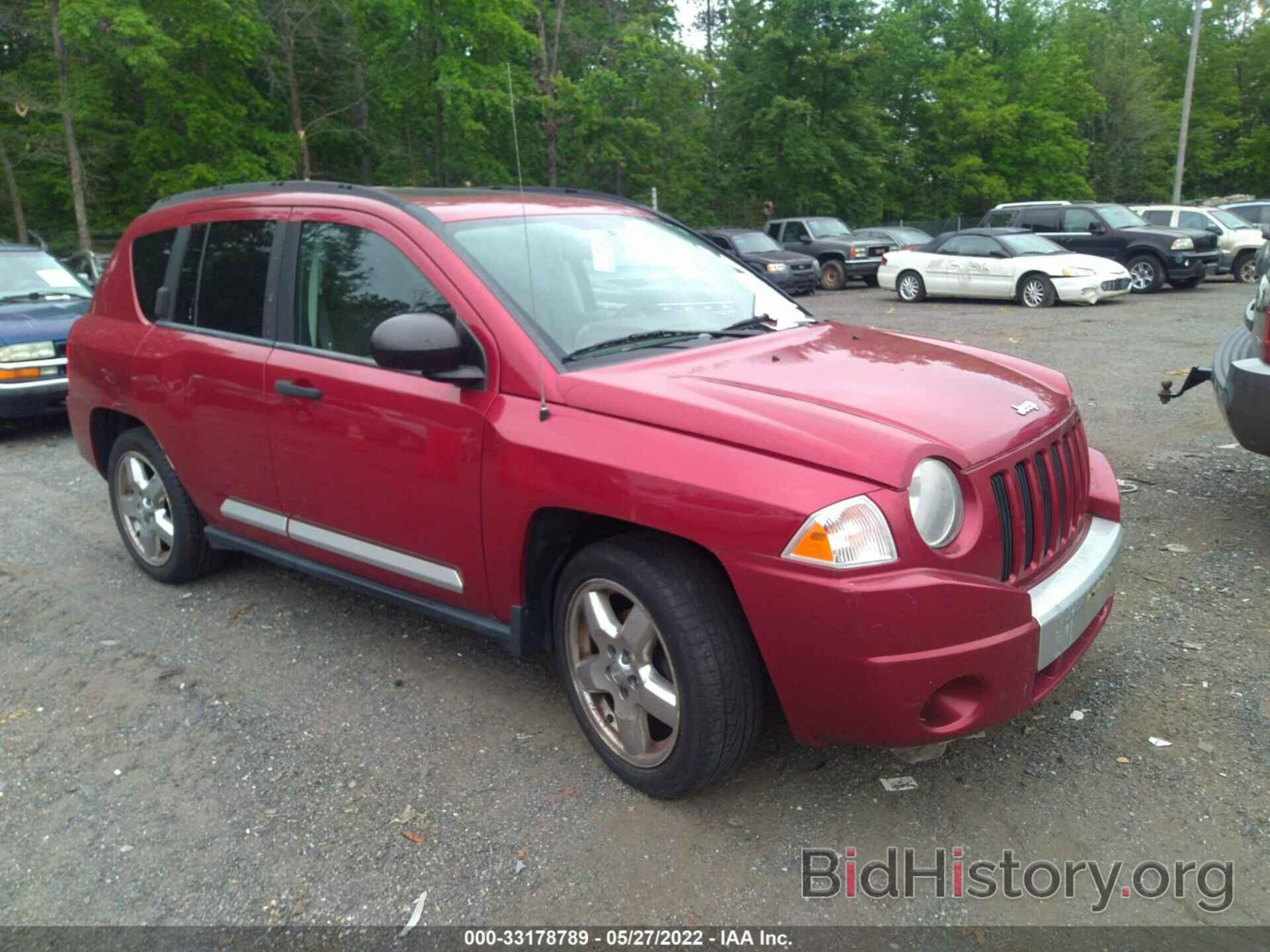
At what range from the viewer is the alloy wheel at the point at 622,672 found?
3.04 meters

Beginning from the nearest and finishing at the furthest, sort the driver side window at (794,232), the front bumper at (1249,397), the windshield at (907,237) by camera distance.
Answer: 1. the front bumper at (1249,397)
2. the driver side window at (794,232)
3. the windshield at (907,237)

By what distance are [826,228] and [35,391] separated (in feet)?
67.6

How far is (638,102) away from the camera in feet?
103

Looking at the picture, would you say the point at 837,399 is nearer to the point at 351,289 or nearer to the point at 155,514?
the point at 351,289

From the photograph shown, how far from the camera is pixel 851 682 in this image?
8.82 feet

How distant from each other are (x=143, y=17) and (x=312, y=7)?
16.7ft

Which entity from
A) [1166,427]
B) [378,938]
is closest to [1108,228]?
[1166,427]

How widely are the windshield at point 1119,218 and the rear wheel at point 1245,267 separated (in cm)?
246

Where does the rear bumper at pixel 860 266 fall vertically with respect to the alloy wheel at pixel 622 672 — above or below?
below

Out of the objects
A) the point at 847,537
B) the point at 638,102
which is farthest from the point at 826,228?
the point at 847,537

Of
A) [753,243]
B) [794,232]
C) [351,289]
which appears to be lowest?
[753,243]

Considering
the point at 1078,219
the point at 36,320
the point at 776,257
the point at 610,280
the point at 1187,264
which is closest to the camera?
the point at 610,280

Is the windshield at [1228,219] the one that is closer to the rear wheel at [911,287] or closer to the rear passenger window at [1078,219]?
the rear passenger window at [1078,219]

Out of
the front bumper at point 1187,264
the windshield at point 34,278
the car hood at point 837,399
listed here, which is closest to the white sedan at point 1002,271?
the front bumper at point 1187,264
